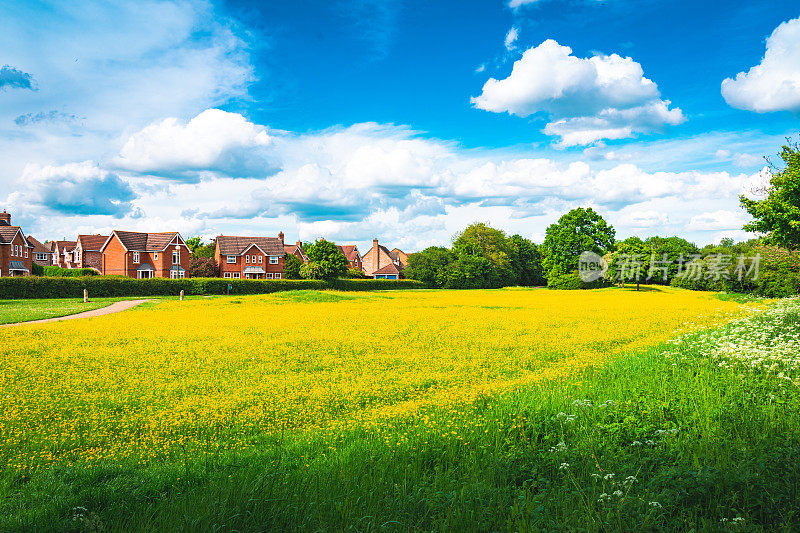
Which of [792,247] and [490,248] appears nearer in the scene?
[792,247]

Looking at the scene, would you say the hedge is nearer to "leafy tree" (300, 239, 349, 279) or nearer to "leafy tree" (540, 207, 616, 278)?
"leafy tree" (300, 239, 349, 279)

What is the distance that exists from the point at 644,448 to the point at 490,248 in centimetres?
8461

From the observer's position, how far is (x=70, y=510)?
17.1 feet

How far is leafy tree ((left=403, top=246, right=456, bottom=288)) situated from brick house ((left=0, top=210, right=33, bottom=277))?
59208 millimetres

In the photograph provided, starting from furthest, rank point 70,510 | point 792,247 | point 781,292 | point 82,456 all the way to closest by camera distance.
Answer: point 781,292, point 792,247, point 82,456, point 70,510

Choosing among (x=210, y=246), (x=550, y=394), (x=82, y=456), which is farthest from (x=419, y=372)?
(x=210, y=246)

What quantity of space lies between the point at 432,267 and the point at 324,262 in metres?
19.2

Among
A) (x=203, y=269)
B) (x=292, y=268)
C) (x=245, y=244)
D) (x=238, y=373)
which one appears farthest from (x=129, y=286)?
(x=245, y=244)

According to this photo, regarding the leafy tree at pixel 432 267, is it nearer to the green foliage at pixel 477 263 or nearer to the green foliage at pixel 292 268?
the green foliage at pixel 477 263

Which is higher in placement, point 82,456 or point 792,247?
point 792,247

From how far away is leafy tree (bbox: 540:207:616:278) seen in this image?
72000 mm

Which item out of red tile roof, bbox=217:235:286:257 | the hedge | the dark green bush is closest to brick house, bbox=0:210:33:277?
the hedge

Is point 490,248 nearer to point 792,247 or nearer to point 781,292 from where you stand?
point 781,292

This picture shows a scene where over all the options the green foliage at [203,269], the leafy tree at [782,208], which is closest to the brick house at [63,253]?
the green foliage at [203,269]
